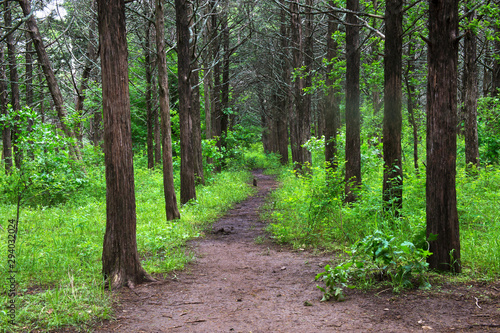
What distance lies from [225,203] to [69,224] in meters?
5.51

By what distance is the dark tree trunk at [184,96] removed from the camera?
10581 mm

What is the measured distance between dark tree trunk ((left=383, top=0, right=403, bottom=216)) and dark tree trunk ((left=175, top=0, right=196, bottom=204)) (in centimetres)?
635

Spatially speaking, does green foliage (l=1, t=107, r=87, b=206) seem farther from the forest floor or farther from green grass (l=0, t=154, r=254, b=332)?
the forest floor

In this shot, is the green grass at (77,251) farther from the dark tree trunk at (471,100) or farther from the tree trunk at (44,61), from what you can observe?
the dark tree trunk at (471,100)

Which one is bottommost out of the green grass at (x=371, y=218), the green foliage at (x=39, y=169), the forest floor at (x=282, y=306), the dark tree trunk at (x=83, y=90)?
the forest floor at (x=282, y=306)

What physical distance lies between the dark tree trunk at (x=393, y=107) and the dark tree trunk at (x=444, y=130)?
1.95m

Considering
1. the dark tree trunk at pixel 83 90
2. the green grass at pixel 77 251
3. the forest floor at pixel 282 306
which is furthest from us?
the dark tree trunk at pixel 83 90

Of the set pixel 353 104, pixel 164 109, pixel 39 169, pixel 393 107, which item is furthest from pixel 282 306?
pixel 39 169

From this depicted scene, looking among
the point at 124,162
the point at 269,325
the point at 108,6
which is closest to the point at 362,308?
the point at 269,325

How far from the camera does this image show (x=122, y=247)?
4840 millimetres

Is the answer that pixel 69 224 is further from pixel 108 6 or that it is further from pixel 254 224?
pixel 108 6

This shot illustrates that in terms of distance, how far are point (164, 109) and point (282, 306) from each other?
6.40 m

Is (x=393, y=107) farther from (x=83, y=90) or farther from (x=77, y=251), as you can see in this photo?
(x=83, y=90)

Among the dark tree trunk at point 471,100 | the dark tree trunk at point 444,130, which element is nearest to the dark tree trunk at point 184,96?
the dark tree trunk at point 444,130
